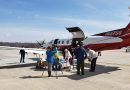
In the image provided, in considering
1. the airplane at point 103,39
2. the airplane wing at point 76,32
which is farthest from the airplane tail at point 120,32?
the airplane wing at point 76,32

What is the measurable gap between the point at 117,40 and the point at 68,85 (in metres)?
10.3

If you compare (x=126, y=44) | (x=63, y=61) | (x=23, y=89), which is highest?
(x=126, y=44)

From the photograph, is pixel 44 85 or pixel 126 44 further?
pixel 126 44

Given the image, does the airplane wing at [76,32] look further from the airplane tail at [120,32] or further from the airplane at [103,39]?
the airplane tail at [120,32]

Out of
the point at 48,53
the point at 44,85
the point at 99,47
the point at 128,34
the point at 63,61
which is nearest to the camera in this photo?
the point at 44,85

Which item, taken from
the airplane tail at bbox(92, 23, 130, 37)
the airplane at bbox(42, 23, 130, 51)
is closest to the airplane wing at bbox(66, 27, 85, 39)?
the airplane at bbox(42, 23, 130, 51)

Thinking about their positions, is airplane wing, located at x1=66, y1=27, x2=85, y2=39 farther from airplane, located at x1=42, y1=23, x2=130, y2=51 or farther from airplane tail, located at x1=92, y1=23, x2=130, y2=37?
airplane tail, located at x1=92, y1=23, x2=130, y2=37

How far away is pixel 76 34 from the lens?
2572 cm

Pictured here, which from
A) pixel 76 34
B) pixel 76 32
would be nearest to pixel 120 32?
pixel 76 32

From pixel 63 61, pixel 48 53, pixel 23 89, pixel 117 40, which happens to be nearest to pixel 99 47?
pixel 117 40

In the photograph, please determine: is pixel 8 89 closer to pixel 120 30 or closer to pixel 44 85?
pixel 44 85

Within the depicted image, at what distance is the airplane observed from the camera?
2095cm

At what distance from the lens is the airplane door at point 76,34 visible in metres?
24.4

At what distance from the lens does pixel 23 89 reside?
35.9 feet
